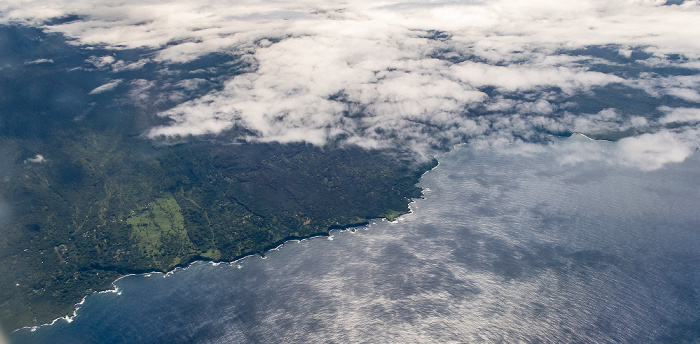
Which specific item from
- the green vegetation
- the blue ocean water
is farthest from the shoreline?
the blue ocean water

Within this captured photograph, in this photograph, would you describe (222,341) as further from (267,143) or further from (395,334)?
(267,143)

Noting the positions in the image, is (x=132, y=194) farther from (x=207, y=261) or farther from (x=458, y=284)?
(x=458, y=284)

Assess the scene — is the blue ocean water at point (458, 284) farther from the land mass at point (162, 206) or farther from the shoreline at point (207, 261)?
the land mass at point (162, 206)

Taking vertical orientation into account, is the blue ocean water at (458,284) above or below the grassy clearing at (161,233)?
above

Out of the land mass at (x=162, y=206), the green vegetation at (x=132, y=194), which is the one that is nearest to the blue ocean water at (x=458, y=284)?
the land mass at (x=162, y=206)

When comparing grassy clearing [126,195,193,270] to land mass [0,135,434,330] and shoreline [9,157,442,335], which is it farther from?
shoreline [9,157,442,335]

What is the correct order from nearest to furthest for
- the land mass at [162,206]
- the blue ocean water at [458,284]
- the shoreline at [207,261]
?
the blue ocean water at [458,284], the shoreline at [207,261], the land mass at [162,206]

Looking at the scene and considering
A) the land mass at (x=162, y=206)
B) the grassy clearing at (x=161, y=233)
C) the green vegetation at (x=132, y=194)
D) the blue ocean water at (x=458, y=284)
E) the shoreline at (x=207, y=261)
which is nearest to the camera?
the blue ocean water at (x=458, y=284)

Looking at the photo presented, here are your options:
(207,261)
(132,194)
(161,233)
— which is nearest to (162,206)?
(132,194)
